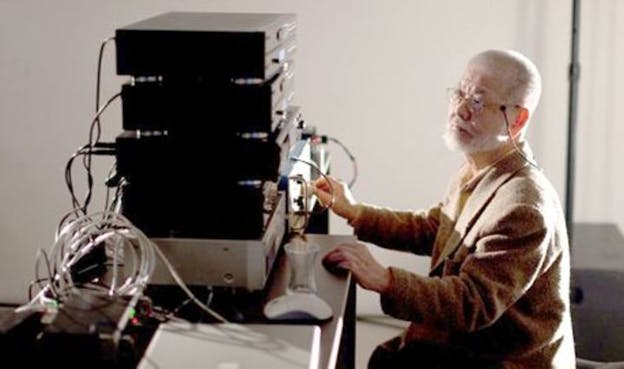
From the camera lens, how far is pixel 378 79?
3.70 m

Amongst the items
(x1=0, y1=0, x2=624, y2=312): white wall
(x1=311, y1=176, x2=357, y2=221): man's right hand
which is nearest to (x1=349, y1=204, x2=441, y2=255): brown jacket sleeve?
(x1=311, y1=176, x2=357, y2=221): man's right hand

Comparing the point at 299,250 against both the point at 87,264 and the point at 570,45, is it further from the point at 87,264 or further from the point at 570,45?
the point at 570,45

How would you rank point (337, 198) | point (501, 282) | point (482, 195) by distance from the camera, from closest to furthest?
point (501, 282) < point (482, 195) < point (337, 198)

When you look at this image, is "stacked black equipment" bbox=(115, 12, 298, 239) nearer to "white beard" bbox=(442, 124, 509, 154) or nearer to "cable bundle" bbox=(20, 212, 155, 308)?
"cable bundle" bbox=(20, 212, 155, 308)

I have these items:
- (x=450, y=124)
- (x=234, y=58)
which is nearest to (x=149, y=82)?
(x=234, y=58)

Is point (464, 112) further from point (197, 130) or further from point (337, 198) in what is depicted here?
point (197, 130)

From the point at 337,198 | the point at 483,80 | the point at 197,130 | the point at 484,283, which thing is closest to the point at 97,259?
the point at 197,130

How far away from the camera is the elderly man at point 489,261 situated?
2107 millimetres

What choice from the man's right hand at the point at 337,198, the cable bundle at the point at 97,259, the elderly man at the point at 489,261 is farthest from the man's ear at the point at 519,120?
the cable bundle at the point at 97,259

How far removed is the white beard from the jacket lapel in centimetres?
4

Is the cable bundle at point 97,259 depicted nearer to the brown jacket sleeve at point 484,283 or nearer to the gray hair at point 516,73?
the brown jacket sleeve at point 484,283

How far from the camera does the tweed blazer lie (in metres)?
2.10

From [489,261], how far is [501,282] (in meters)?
0.05

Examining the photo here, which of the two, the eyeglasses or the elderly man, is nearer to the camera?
the elderly man
